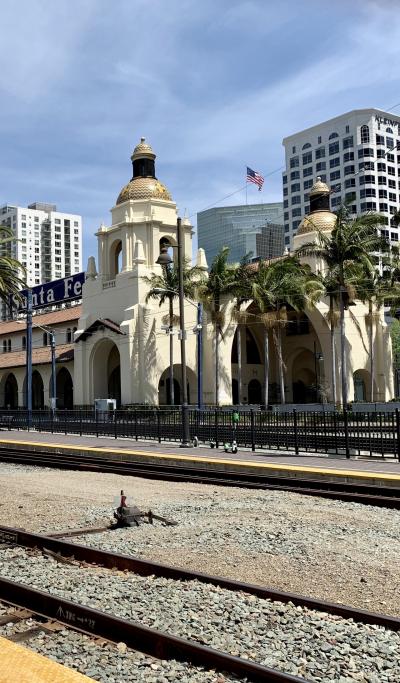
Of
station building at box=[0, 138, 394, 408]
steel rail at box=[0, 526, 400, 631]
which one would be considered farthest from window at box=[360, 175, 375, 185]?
steel rail at box=[0, 526, 400, 631]

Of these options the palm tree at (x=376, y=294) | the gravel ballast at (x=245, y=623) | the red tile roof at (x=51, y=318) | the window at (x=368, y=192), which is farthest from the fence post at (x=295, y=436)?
the window at (x=368, y=192)

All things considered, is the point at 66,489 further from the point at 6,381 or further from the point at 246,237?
the point at 246,237

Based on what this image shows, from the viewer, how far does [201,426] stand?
89.9 ft

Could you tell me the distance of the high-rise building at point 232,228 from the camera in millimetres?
114250

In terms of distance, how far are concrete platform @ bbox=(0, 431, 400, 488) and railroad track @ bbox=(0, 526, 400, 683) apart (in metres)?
8.72

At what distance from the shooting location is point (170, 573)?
758 centimetres

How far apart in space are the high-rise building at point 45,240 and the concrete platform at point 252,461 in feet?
458

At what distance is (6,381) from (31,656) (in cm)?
6898

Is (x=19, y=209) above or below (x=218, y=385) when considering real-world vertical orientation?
above

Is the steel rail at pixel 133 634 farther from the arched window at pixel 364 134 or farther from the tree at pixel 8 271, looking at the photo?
the arched window at pixel 364 134

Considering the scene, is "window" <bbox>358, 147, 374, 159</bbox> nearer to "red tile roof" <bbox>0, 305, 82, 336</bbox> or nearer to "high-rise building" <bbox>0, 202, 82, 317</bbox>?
"red tile roof" <bbox>0, 305, 82, 336</bbox>

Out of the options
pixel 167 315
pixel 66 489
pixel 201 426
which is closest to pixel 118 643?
pixel 66 489

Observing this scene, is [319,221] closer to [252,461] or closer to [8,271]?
[8,271]

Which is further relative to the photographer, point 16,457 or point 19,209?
point 19,209
